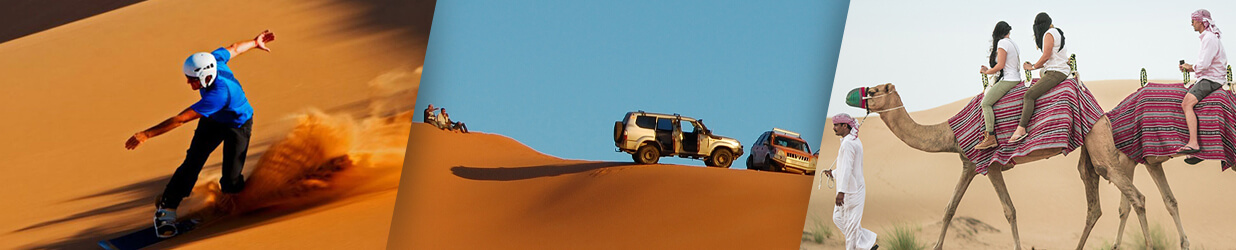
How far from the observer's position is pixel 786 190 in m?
7.53

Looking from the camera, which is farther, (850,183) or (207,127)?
(850,183)

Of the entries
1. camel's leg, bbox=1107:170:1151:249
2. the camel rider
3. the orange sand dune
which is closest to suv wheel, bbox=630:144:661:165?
the orange sand dune

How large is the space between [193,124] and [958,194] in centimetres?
524

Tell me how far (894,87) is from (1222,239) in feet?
7.91

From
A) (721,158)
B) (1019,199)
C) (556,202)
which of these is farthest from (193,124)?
(1019,199)

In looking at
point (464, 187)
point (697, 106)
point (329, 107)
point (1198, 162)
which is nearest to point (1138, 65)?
point (1198, 162)

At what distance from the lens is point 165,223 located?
18.5 ft

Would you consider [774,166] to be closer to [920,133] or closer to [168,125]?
[920,133]

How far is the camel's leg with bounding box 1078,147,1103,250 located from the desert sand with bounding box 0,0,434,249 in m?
4.65

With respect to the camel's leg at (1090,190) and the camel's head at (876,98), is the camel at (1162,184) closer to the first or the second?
the camel's leg at (1090,190)

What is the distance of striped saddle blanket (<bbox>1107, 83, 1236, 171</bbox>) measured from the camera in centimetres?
611

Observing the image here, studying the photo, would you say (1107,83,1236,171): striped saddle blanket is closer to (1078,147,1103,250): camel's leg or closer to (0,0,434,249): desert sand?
(1078,147,1103,250): camel's leg

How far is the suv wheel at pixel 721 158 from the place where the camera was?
24.1 feet

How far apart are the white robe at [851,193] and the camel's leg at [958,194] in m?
0.52
